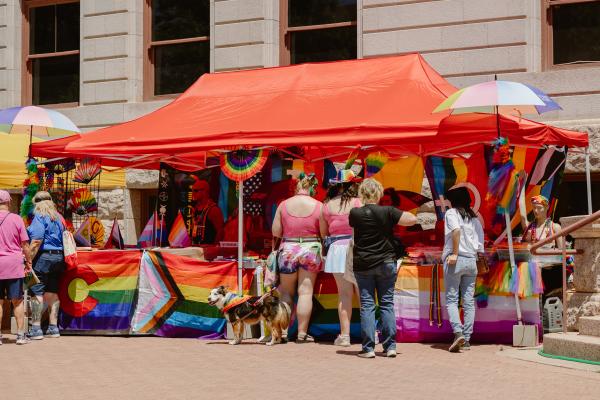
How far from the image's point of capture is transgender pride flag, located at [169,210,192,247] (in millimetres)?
14922

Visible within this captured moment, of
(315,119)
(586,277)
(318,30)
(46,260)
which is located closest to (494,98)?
(586,277)

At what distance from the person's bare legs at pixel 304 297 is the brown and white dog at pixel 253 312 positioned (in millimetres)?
197

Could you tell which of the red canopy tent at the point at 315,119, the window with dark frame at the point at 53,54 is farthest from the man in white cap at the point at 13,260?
the window with dark frame at the point at 53,54

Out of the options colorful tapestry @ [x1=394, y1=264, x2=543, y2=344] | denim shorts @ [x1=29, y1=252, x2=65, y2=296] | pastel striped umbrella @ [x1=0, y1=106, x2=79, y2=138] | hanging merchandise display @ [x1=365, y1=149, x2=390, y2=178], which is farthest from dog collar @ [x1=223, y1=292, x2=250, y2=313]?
pastel striped umbrella @ [x1=0, y1=106, x2=79, y2=138]

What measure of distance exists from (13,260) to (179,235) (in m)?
3.52

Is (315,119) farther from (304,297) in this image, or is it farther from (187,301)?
(187,301)

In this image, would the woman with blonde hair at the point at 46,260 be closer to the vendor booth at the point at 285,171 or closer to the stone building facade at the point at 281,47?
the vendor booth at the point at 285,171

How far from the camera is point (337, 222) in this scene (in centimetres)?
1152

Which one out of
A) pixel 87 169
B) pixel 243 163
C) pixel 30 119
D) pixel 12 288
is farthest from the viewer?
pixel 30 119

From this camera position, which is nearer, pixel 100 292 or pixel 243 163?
pixel 243 163

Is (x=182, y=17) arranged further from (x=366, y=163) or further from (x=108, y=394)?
(x=108, y=394)

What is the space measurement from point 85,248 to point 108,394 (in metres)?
5.39

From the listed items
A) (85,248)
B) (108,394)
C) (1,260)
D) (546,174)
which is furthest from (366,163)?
(108,394)

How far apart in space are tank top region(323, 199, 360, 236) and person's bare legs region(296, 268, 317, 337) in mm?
589
